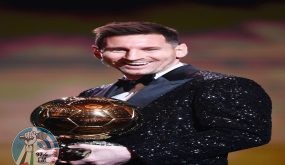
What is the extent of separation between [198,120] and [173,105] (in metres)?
0.06

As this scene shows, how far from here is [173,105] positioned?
3.26 ft

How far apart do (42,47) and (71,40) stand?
0.33 ft

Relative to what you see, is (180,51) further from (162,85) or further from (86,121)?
(86,121)

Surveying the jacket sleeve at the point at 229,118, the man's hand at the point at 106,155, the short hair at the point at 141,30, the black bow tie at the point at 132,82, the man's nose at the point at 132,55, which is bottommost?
the man's hand at the point at 106,155

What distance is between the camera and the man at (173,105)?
35.6 inches

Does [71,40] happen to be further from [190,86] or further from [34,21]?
[190,86]

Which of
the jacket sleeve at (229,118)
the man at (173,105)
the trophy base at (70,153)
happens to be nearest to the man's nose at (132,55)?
the man at (173,105)

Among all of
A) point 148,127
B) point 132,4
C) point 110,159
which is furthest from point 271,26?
point 110,159

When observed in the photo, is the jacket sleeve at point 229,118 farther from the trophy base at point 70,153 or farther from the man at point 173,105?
the trophy base at point 70,153

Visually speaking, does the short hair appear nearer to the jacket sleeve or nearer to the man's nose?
the man's nose

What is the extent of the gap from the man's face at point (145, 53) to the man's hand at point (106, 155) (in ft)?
0.89

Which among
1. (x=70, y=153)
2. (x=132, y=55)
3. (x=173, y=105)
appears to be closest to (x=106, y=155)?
(x=70, y=153)

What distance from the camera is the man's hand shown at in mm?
822

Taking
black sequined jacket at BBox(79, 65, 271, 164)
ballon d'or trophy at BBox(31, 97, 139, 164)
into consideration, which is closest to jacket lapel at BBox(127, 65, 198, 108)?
black sequined jacket at BBox(79, 65, 271, 164)
